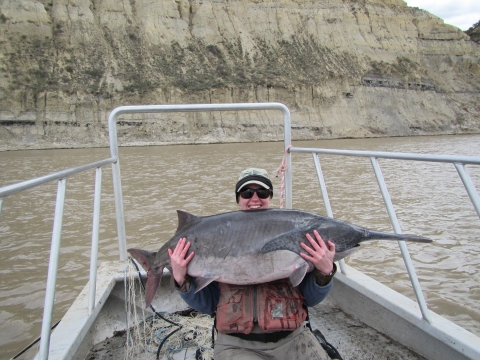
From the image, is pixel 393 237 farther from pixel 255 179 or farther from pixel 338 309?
pixel 338 309

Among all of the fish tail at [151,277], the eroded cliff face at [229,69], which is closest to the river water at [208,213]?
the fish tail at [151,277]

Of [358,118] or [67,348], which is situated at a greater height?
[358,118]

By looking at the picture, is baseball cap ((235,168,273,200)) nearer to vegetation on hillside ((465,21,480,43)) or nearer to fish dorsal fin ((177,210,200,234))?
fish dorsal fin ((177,210,200,234))

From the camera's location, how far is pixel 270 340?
6.96 feet

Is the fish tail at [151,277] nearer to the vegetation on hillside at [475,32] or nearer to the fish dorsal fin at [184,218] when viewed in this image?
the fish dorsal fin at [184,218]

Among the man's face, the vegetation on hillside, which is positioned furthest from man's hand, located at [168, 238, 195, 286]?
the vegetation on hillside

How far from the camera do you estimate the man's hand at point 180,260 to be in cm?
202

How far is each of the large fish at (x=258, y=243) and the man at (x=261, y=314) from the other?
3.7 inches

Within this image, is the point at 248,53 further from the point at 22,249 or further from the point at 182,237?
the point at 182,237

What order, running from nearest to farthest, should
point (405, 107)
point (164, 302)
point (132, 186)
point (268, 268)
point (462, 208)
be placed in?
point (268, 268) → point (164, 302) → point (462, 208) → point (132, 186) → point (405, 107)

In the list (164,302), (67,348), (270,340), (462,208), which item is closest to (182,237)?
(270,340)

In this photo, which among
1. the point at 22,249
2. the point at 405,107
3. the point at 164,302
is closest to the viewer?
the point at 164,302

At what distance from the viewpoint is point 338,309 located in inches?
128

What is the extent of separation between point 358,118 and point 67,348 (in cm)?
4744
